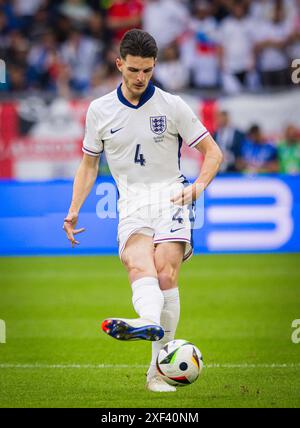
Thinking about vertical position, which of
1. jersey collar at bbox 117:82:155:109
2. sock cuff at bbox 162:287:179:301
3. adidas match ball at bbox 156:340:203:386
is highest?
jersey collar at bbox 117:82:155:109

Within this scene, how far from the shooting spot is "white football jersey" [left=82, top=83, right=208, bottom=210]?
23.8 ft

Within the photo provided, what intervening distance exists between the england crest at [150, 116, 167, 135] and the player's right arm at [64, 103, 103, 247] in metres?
0.43

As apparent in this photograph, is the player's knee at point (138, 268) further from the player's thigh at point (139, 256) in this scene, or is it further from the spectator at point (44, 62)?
the spectator at point (44, 62)

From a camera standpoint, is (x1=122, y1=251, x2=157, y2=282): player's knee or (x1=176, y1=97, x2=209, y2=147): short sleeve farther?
(x1=176, y1=97, x2=209, y2=147): short sleeve

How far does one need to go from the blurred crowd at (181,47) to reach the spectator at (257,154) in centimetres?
175

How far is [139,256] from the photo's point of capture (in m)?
7.13

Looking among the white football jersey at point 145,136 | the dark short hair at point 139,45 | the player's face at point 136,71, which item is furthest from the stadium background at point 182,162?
the dark short hair at point 139,45

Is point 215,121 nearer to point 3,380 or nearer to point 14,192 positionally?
point 14,192

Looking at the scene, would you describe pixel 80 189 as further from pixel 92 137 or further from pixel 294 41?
pixel 294 41

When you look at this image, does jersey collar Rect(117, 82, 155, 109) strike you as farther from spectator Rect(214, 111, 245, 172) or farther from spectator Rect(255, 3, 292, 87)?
spectator Rect(255, 3, 292, 87)

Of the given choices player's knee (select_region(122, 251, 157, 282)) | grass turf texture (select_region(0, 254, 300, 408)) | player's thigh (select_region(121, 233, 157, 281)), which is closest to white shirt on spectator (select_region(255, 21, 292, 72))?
grass turf texture (select_region(0, 254, 300, 408))

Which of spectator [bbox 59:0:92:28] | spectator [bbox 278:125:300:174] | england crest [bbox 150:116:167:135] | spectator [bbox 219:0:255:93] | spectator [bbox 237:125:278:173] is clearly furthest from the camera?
spectator [bbox 59:0:92:28]

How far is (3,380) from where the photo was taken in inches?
307

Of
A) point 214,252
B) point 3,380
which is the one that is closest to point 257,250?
point 214,252
